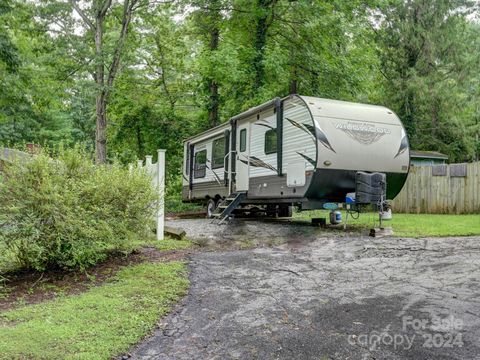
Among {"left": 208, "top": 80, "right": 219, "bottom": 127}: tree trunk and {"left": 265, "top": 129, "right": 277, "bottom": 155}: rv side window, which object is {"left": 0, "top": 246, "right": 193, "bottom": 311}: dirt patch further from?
{"left": 208, "top": 80, "right": 219, "bottom": 127}: tree trunk

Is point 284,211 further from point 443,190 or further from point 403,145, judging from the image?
point 443,190

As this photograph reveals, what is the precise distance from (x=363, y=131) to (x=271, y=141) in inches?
84.7

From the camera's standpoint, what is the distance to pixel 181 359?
3215mm

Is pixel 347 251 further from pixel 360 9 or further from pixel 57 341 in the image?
pixel 360 9

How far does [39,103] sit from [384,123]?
35.9ft

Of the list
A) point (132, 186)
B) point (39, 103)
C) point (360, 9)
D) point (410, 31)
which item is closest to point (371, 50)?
point (360, 9)

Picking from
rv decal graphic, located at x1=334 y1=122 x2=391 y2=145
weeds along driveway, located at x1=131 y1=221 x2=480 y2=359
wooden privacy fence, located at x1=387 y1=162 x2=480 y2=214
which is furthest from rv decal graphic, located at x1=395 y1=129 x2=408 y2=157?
wooden privacy fence, located at x1=387 y1=162 x2=480 y2=214

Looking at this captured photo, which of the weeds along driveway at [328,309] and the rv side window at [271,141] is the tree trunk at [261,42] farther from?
the weeds along driveway at [328,309]

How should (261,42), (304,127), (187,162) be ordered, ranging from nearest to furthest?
(304,127)
(187,162)
(261,42)

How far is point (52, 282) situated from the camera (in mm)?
5164

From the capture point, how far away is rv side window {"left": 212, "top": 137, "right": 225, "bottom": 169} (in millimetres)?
13156

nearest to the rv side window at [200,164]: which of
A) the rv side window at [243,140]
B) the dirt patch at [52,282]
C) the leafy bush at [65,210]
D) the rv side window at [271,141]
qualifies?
the rv side window at [243,140]

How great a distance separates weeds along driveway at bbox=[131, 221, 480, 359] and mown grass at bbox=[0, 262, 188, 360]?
0.63 feet

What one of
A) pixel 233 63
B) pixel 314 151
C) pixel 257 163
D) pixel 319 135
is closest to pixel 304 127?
pixel 319 135
